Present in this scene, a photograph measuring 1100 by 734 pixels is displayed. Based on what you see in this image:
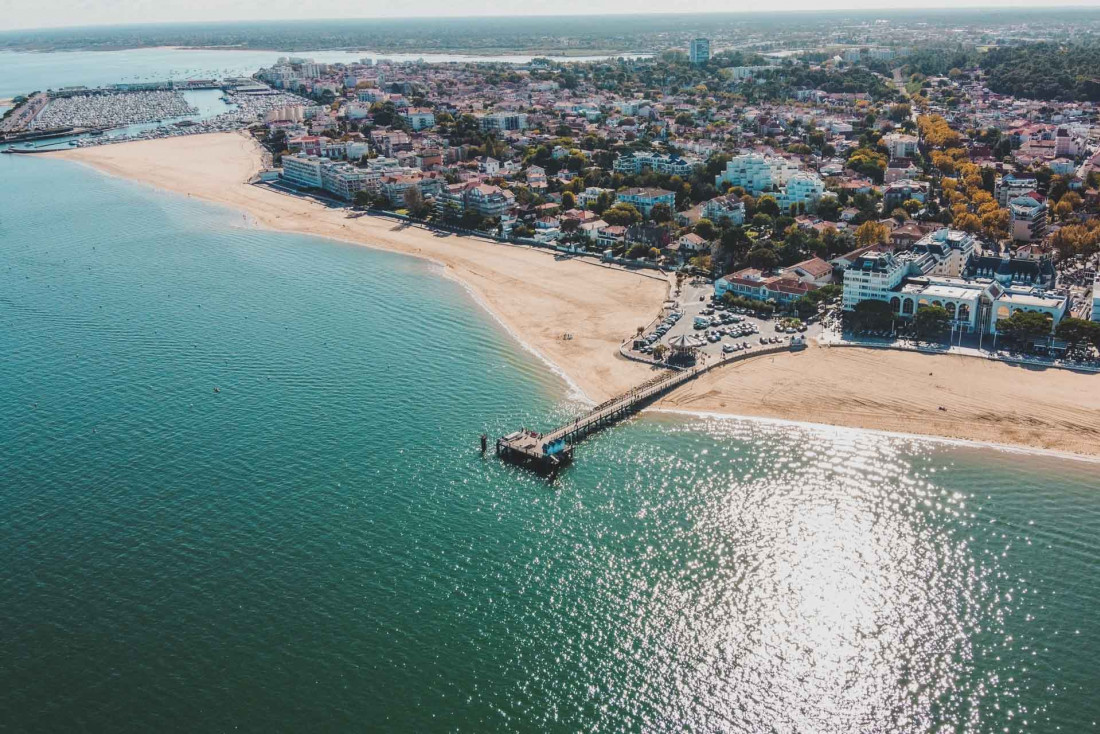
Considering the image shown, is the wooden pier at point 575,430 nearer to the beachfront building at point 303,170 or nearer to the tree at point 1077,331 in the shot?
the tree at point 1077,331

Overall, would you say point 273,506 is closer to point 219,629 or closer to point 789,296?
point 219,629

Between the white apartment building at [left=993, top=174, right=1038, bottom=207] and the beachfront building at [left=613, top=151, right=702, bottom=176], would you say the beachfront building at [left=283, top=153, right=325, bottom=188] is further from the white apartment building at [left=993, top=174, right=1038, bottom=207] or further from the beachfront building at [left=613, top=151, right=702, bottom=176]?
the white apartment building at [left=993, top=174, right=1038, bottom=207]

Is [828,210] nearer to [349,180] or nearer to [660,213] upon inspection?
[660,213]

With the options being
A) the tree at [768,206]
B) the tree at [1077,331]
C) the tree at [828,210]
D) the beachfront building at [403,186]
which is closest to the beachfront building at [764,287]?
the tree at [1077,331]

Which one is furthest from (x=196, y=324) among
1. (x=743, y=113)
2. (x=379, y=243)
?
(x=743, y=113)

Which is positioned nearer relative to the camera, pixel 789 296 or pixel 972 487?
pixel 972 487

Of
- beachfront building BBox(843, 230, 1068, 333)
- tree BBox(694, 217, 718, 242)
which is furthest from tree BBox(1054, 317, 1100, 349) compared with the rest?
tree BBox(694, 217, 718, 242)

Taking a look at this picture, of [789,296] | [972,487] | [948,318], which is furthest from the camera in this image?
[789,296]
